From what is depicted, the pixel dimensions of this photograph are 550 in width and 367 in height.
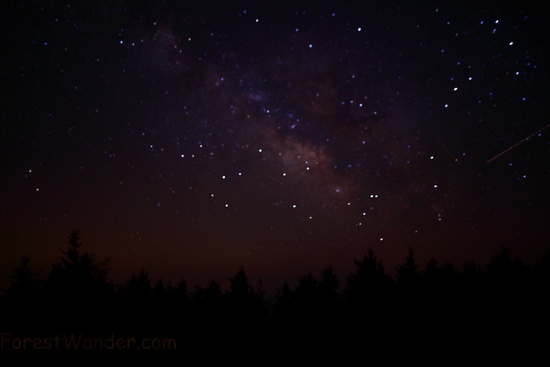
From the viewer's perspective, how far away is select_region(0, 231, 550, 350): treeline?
14577 mm

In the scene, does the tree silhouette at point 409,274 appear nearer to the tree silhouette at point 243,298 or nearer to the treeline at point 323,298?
the treeline at point 323,298

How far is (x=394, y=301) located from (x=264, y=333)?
2126 cm

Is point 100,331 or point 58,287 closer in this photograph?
point 100,331

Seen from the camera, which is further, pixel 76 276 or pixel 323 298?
pixel 323 298

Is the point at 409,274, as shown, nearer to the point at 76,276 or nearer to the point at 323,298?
the point at 323,298

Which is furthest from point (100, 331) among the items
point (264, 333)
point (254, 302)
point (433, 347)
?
point (254, 302)

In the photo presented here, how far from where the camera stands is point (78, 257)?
17469 millimetres

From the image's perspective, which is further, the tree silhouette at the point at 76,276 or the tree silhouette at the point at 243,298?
the tree silhouette at the point at 243,298

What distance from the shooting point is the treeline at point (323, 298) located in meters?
14.6

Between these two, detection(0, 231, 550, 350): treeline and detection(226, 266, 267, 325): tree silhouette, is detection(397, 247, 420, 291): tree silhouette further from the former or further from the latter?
detection(226, 266, 267, 325): tree silhouette

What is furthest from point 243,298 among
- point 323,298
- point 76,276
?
point 76,276

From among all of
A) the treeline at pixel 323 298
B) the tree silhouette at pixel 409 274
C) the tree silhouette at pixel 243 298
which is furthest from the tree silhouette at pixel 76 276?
the tree silhouette at pixel 409 274

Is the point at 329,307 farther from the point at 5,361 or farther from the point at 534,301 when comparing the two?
the point at 5,361

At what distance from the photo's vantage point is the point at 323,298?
84.8 feet
